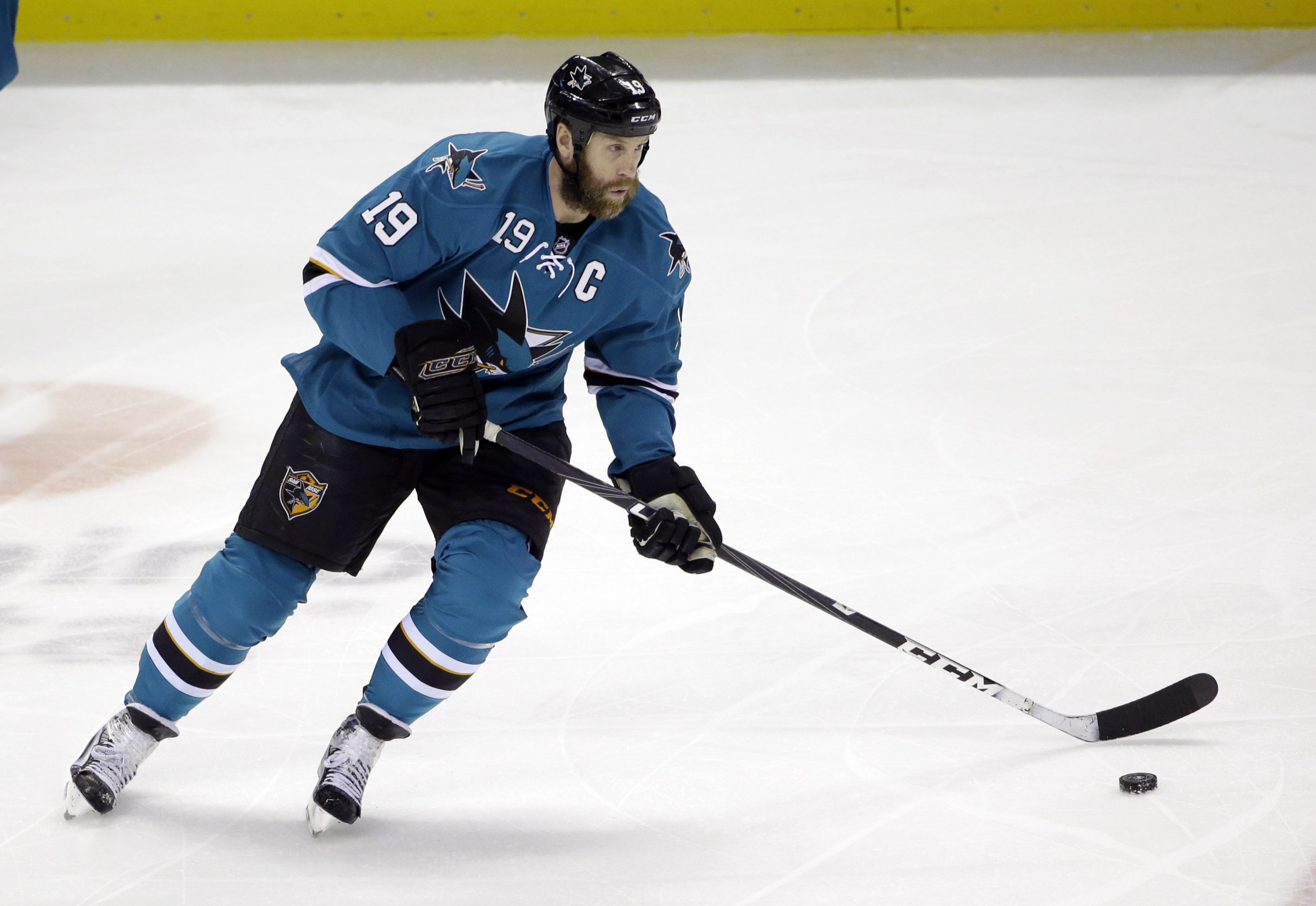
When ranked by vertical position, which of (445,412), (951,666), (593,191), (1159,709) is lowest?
(445,412)

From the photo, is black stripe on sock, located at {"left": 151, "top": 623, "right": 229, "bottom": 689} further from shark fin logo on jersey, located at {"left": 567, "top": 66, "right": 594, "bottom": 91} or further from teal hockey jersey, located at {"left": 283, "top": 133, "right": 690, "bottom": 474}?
shark fin logo on jersey, located at {"left": 567, "top": 66, "right": 594, "bottom": 91}

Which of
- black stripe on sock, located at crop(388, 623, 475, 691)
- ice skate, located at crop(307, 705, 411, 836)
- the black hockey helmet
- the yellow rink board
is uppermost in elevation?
the yellow rink board

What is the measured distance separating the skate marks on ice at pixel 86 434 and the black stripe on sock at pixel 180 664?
1234mm

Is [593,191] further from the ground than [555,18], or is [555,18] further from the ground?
[555,18]

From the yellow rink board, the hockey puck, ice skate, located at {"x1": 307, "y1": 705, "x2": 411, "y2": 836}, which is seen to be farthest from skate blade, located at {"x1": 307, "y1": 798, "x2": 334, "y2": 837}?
the yellow rink board

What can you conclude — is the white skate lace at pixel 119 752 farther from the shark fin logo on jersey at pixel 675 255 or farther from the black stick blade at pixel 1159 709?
the black stick blade at pixel 1159 709

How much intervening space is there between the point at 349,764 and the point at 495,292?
28.4 inches

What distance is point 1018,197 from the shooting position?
5.20 m

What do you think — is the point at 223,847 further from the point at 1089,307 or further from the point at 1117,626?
the point at 1089,307

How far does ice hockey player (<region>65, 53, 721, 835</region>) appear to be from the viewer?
2.14m

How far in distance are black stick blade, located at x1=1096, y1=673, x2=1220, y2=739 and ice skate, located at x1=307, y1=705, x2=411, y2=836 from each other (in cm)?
112

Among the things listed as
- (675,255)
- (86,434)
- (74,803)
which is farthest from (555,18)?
(74,803)

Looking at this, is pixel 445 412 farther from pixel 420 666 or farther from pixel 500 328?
pixel 420 666

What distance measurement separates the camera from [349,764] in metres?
2.18
